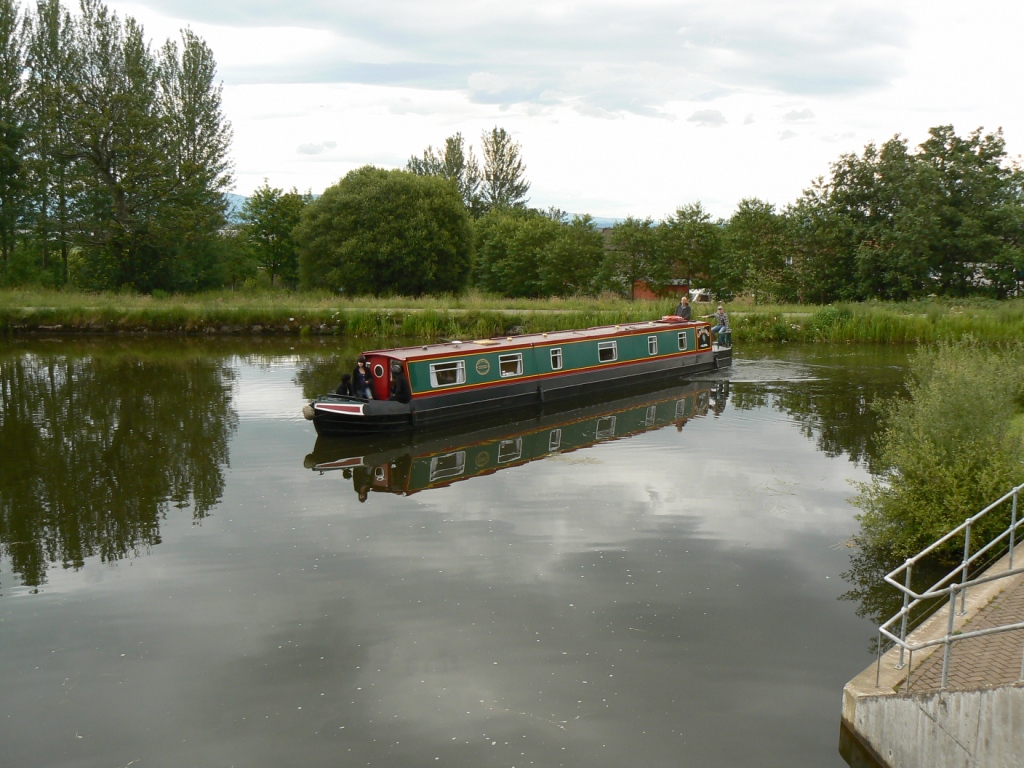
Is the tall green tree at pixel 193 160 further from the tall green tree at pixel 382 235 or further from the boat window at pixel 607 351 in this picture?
the boat window at pixel 607 351

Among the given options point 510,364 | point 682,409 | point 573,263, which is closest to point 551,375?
point 510,364

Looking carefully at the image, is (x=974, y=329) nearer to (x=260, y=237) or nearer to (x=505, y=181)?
(x=260, y=237)

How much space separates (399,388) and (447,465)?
2935 millimetres

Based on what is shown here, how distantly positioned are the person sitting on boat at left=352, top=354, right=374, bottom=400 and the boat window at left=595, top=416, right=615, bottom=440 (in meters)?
4.95

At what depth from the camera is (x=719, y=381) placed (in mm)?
24719

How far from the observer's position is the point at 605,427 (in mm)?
18609

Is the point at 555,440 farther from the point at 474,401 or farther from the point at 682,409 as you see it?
the point at 682,409

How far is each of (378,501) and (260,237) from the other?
4830cm

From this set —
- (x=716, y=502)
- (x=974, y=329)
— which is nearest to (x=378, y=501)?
(x=716, y=502)

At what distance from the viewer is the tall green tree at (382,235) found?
4312cm

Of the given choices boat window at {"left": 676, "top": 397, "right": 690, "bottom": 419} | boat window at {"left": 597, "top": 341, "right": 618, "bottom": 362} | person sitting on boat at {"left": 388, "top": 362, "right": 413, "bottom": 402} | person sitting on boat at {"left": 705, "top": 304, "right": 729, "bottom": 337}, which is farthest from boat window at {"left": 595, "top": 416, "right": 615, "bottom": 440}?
person sitting on boat at {"left": 705, "top": 304, "right": 729, "bottom": 337}

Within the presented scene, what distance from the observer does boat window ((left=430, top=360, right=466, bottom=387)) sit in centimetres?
1841

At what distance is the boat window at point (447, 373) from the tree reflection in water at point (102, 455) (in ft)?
14.6

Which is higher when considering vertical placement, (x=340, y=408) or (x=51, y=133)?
(x=51, y=133)
